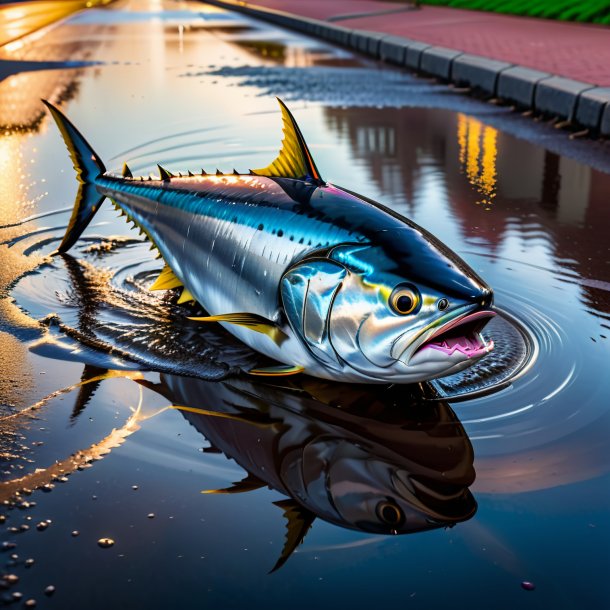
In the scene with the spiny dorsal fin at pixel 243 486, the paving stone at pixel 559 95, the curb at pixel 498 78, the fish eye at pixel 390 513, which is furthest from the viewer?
the paving stone at pixel 559 95

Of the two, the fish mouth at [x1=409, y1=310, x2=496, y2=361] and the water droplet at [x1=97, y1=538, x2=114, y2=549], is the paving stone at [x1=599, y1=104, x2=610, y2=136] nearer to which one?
the fish mouth at [x1=409, y1=310, x2=496, y2=361]

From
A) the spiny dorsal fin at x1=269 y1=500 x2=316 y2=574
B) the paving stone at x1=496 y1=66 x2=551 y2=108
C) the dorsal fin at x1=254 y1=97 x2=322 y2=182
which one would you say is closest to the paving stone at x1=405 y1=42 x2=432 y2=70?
the paving stone at x1=496 y1=66 x2=551 y2=108

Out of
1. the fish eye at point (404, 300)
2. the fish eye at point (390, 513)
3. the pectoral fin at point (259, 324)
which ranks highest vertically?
the fish eye at point (404, 300)

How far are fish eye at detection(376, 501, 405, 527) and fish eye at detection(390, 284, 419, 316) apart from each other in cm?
58

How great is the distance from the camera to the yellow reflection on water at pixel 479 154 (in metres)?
6.88

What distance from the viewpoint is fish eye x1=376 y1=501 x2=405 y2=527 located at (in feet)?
8.59

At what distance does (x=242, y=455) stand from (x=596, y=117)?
7.08m

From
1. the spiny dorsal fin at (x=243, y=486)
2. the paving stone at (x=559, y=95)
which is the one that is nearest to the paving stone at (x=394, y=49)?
the paving stone at (x=559, y=95)

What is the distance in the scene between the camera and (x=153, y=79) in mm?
13164

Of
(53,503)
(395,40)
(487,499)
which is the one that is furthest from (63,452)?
(395,40)

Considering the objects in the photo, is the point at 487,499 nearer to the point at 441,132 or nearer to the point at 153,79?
the point at 441,132

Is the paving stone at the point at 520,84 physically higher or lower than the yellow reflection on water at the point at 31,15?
higher

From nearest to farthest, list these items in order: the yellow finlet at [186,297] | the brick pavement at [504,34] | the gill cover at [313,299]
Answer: the gill cover at [313,299], the yellow finlet at [186,297], the brick pavement at [504,34]

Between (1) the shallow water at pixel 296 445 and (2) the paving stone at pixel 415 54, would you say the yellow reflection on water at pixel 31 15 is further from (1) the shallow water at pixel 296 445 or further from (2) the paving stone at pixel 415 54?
(1) the shallow water at pixel 296 445
